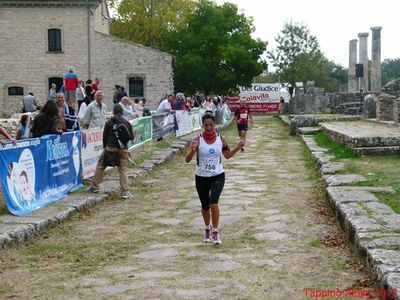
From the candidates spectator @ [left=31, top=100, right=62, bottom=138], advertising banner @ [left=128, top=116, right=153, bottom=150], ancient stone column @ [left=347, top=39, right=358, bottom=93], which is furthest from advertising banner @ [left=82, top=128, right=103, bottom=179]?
ancient stone column @ [left=347, top=39, right=358, bottom=93]

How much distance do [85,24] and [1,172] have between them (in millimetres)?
30110

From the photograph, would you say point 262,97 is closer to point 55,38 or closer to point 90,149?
point 55,38

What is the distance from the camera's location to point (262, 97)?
50469 millimetres

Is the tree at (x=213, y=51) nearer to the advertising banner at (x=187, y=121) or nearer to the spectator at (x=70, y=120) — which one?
the advertising banner at (x=187, y=121)

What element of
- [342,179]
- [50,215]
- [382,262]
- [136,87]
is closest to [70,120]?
[50,215]

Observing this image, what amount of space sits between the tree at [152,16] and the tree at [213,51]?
19.7ft

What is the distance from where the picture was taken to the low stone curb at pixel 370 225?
496 centimetres

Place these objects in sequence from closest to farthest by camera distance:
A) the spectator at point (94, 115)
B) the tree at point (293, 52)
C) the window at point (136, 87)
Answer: the spectator at point (94, 115)
the window at point (136, 87)
the tree at point (293, 52)

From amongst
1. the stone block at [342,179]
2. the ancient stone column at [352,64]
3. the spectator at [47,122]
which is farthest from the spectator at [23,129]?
the ancient stone column at [352,64]

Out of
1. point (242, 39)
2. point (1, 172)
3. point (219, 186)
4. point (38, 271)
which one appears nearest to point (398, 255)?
point (219, 186)

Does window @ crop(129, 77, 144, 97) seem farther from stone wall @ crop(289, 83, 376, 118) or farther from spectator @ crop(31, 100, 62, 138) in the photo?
spectator @ crop(31, 100, 62, 138)

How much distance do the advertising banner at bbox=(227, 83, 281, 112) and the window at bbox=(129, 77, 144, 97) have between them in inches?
522

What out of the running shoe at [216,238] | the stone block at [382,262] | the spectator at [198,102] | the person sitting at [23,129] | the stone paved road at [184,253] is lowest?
the stone paved road at [184,253]

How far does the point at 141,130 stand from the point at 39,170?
7035 mm
